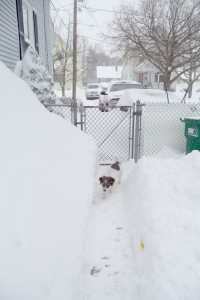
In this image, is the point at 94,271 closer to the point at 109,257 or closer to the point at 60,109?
the point at 109,257

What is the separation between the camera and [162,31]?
1482cm

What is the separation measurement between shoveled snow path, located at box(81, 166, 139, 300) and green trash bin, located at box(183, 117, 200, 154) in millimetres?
2749

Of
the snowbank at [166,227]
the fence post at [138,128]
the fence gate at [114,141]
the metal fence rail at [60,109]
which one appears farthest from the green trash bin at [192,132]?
the metal fence rail at [60,109]

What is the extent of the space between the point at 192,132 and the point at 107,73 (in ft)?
196

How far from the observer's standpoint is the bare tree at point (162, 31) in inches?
563

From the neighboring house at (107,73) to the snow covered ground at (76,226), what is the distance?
59.9 metres

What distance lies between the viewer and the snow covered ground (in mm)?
1850

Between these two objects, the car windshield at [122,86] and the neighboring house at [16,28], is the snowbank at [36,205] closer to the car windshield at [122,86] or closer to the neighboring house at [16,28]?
the neighboring house at [16,28]

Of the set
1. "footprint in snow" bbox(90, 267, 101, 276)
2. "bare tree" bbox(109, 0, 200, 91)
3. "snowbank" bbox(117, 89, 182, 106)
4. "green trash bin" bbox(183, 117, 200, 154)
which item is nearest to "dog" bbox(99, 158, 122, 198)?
"footprint in snow" bbox(90, 267, 101, 276)

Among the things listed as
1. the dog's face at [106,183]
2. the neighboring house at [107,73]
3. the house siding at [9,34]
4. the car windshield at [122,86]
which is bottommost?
the dog's face at [106,183]

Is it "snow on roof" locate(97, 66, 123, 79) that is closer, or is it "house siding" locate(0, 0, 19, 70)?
"house siding" locate(0, 0, 19, 70)

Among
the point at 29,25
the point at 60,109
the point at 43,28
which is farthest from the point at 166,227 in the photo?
the point at 43,28

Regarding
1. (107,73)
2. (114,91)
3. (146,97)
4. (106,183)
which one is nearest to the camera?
(106,183)

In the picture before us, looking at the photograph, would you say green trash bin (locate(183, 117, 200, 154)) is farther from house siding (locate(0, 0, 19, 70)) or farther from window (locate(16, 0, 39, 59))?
window (locate(16, 0, 39, 59))
